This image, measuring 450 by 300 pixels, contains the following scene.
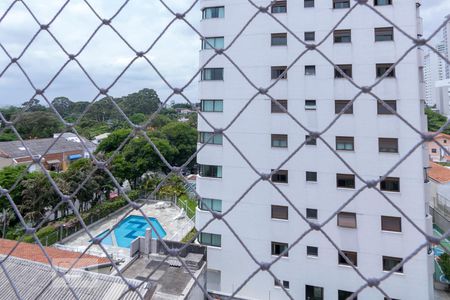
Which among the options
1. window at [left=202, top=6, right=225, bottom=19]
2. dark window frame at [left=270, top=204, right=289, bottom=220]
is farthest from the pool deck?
window at [left=202, top=6, right=225, bottom=19]

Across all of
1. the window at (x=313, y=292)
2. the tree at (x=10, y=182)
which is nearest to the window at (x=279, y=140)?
the window at (x=313, y=292)

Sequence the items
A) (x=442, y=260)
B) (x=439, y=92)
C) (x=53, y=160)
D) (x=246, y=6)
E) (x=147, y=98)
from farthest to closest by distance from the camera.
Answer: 1. (x=439, y=92)
2. (x=53, y=160)
3. (x=147, y=98)
4. (x=442, y=260)
5. (x=246, y=6)

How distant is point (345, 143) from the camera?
10.5ft

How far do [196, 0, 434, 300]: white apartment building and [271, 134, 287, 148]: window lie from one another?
0.01 meters

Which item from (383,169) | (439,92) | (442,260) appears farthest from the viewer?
(439,92)

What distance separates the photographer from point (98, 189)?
20.8ft

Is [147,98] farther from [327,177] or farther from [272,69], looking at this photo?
[327,177]

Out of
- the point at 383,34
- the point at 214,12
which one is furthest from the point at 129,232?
the point at 383,34

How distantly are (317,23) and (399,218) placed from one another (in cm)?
225

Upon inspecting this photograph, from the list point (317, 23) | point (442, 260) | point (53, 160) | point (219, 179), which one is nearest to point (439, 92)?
point (442, 260)

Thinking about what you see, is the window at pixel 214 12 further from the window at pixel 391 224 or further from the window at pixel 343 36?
the window at pixel 391 224

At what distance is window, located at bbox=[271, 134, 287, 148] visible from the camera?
3383mm

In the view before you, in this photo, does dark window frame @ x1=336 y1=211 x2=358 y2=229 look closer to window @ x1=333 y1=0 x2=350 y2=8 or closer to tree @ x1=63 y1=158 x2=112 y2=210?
window @ x1=333 y1=0 x2=350 y2=8

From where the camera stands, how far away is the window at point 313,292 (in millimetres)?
3354
